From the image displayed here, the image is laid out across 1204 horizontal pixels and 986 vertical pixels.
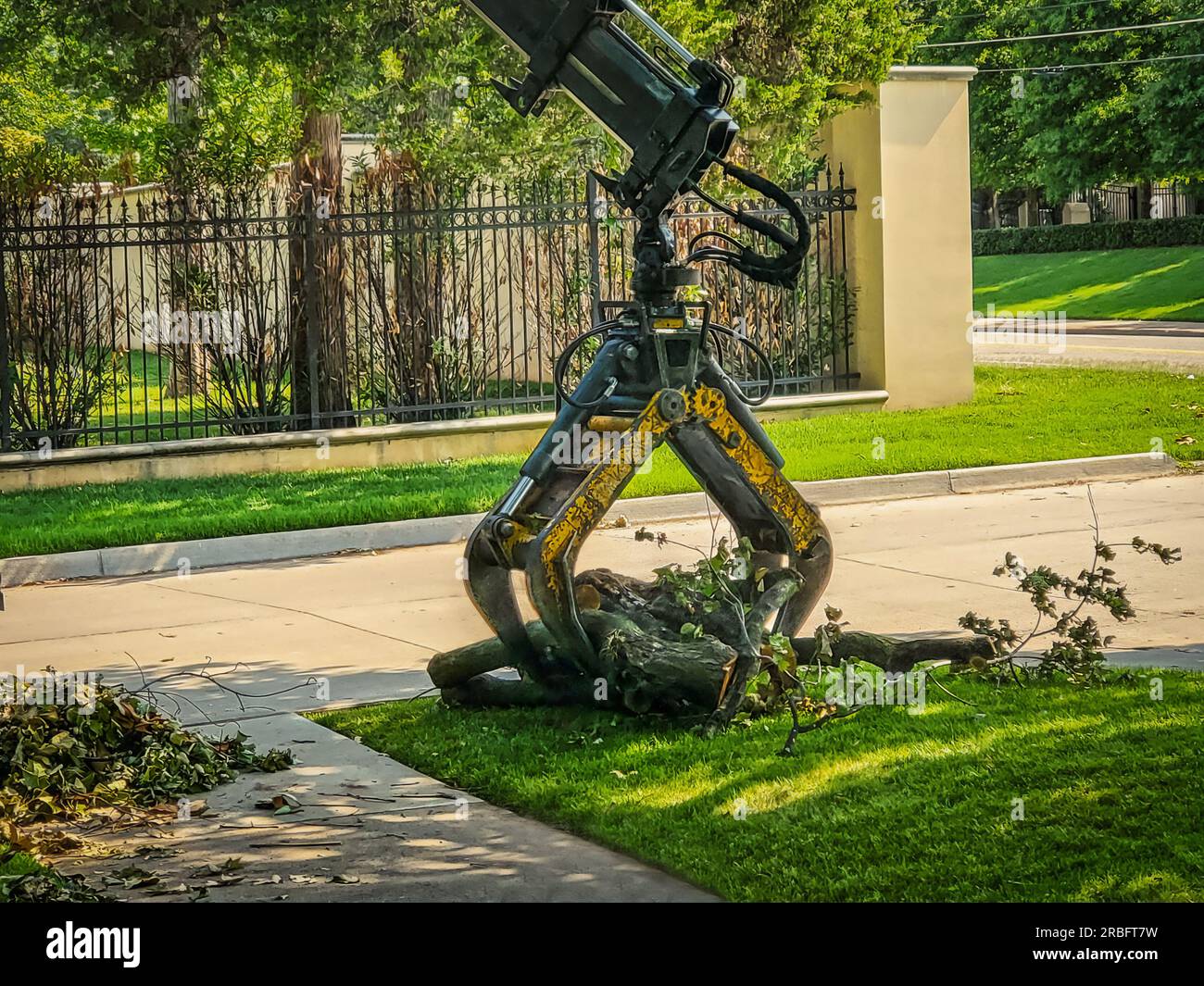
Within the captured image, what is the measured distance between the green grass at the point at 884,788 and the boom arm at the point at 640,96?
Result: 188cm

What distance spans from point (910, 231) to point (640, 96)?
38.6 feet

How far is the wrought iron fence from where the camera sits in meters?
15.5

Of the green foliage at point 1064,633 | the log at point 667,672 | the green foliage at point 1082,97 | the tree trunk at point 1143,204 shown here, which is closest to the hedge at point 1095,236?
the green foliage at point 1082,97

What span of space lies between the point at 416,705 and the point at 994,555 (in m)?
4.79

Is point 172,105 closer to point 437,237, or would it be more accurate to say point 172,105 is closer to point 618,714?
point 437,237

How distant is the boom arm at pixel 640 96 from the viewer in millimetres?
6551

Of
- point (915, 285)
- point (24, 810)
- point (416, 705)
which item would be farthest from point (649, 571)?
point (915, 285)

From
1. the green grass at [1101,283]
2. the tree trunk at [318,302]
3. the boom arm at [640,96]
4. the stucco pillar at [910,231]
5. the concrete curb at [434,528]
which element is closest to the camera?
the boom arm at [640,96]

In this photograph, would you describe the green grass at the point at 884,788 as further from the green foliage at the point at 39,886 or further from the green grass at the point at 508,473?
the green grass at the point at 508,473

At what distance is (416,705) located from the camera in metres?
7.31

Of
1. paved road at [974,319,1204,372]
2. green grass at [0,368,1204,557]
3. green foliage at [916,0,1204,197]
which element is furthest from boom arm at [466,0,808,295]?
green foliage at [916,0,1204,197]

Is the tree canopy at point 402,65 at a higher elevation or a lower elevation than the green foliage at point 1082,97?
lower

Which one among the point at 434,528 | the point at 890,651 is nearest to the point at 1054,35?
the point at 434,528

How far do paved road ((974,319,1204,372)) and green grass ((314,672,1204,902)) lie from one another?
51.9ft
